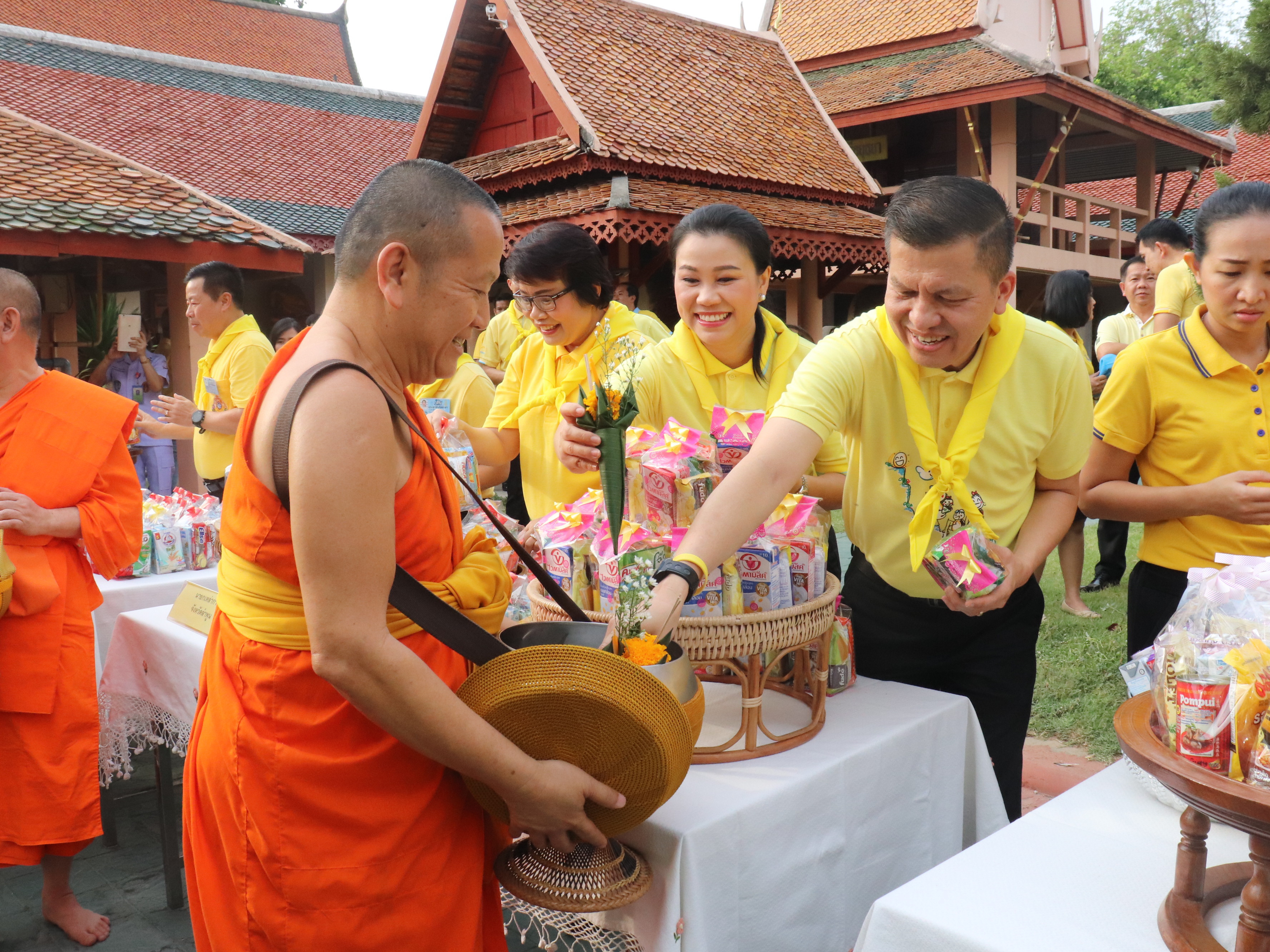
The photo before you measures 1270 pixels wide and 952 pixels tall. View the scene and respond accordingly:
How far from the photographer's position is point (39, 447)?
2.62m

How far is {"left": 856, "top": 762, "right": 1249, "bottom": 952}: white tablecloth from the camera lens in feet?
3.65

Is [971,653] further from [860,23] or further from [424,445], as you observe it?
[860,23]

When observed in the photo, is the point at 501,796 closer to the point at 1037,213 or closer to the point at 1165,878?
the point at 1165,878

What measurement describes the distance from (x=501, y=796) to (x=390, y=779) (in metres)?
0.16

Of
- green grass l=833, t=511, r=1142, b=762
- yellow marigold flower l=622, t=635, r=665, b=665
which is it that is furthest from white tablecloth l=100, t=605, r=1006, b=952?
green grass l=833, t=511, r=1142, b=762

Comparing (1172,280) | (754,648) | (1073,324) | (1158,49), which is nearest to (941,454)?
(754,648)

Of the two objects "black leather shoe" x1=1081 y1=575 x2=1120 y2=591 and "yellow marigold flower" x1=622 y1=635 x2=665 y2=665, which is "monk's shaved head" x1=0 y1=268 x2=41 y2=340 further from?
"black leather shoe" x1=1081 y1=575 x2=1120 y2=591

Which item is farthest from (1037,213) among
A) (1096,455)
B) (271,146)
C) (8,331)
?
(8,331)

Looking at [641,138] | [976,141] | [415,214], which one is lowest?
[415,214]

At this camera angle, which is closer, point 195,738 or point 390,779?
point 390,779

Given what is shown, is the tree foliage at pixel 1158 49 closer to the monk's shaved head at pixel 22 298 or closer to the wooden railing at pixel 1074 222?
the wooden railing at pixel 1074 222

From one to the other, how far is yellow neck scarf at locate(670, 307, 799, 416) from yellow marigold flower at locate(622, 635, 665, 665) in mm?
1190

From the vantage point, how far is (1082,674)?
445cm

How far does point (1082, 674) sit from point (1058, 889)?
11.8ft
